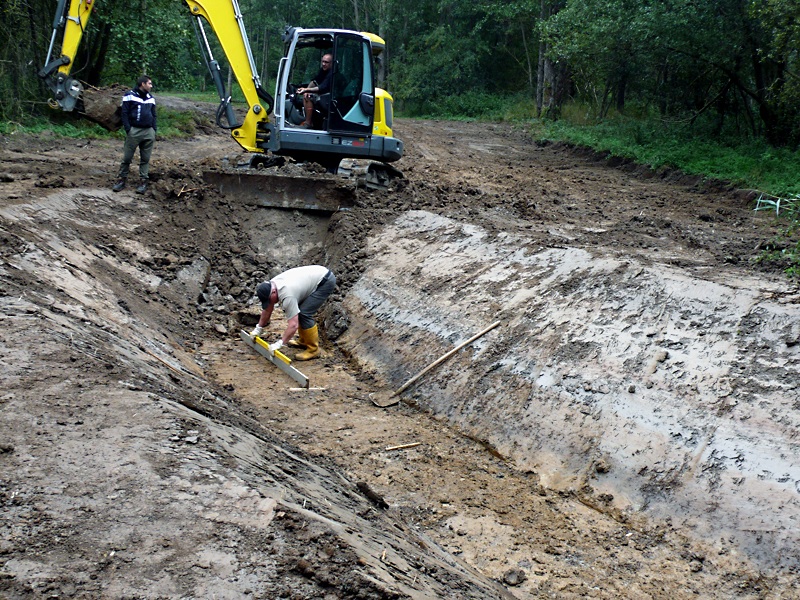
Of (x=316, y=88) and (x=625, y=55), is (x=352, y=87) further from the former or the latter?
(x=625, y=55)

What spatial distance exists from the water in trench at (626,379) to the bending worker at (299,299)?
82cm

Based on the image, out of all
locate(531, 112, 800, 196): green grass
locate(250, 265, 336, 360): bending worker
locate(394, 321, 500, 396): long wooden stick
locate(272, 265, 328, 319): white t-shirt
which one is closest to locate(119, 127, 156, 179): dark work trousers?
locate(250, 265, 336, 360): bending worker

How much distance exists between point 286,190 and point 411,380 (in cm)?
511

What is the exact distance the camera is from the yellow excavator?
1048 centimetres

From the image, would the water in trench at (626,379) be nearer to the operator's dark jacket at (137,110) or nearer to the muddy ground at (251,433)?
the muddy ground at (251,433)

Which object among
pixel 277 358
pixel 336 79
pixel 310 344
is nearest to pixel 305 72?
pixel 336 79

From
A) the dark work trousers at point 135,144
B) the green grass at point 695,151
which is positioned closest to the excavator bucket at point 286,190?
the dark work trousers at point 135,144

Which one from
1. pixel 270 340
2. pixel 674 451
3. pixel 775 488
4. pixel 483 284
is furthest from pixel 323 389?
pixel 775 488

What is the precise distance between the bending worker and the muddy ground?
1.12 feet

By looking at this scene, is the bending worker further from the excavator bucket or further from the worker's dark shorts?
the excavator bucket

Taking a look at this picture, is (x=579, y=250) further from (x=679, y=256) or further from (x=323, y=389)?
(x=323, y=389)

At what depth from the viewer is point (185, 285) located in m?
8.77

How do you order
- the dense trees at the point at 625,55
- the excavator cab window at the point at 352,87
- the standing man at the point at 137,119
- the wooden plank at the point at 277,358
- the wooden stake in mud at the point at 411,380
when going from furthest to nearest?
the dense trees at the point at 625,55 < the excavator cab window at the point at 352,87 < the standing man at the point at 137,119 < the wooden plank at the point at 277,358 < the wooden stake in mud at the point at 411,380

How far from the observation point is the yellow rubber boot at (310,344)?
315 inches
